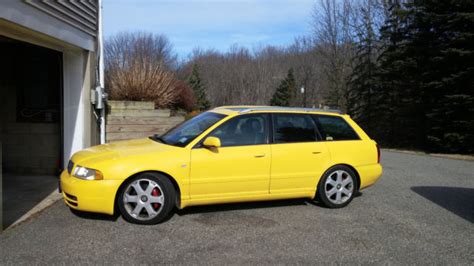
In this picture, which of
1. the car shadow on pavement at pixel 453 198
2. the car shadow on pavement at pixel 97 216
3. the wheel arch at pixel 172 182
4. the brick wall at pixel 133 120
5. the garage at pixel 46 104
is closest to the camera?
the wheel arch at pixel 172 182

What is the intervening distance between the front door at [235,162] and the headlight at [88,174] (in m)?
1.13

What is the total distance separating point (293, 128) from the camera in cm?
579

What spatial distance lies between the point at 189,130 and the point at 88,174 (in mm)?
1564

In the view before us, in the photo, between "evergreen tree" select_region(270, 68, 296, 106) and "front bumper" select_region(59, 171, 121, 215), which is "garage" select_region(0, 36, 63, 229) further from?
"evergreen tree" select_region(270, 68, 296, 106)

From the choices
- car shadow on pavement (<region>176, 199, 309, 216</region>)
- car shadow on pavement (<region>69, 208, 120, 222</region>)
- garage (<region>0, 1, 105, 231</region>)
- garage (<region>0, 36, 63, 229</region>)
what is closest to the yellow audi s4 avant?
car shadow on pavement (<region>69, 208, 120, 222</region>)

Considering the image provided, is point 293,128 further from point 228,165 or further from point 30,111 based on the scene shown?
point 30,111

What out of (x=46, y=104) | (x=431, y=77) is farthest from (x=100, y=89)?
(x=431, y=77)

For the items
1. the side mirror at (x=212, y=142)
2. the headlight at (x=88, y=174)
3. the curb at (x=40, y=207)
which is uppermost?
the side mirror at (x=212, y=142)

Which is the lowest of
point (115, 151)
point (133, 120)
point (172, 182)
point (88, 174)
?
point (172, 182)

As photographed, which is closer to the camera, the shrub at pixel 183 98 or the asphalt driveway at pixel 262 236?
the asphalt driveway at pixel 262 236

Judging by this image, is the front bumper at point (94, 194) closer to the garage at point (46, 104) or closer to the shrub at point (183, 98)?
the garage at point (46, 104)

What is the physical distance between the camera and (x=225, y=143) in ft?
17.3

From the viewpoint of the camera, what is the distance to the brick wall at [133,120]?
866cm

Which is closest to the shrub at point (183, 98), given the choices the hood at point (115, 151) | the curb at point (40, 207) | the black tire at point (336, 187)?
the curb at point (40, 207)
